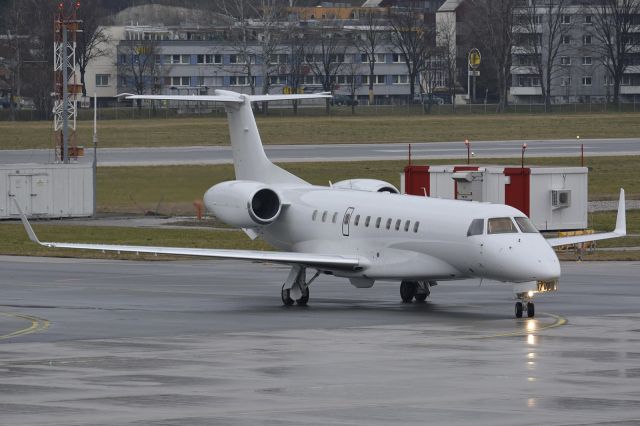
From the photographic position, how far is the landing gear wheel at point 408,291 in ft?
112

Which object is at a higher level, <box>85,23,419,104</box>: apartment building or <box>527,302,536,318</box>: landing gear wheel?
<box>85,23,419,104</box>: apartment building

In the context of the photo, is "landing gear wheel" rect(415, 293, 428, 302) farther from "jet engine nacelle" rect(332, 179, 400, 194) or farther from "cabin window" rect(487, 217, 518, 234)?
"cabin window" rect(487, 217, 518, 234)

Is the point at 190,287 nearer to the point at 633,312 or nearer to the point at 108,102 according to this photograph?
the point at 633,312

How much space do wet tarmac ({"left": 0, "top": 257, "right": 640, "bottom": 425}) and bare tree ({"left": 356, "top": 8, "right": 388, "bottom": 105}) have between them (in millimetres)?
135681

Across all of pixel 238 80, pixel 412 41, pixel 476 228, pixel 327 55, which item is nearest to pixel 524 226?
pixel 476 228

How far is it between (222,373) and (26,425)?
5.18 m

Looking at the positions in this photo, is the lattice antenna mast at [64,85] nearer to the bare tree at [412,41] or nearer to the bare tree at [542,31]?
the bare tree at [412,41]

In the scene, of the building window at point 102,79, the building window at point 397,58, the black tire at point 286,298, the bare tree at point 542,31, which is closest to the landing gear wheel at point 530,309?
the black tire at point 286,298

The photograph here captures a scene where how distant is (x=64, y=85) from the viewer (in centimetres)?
6700

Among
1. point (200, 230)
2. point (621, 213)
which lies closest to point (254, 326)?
point (621, 213)

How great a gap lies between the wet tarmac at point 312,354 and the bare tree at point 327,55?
131877 millimetres

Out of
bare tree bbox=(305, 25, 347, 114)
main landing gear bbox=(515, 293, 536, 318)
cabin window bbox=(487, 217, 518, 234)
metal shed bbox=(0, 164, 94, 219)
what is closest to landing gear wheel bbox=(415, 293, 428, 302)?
main landing gear bbox=(515, 293, 536, 318)

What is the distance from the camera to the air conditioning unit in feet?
167

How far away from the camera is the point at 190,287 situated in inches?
1515
